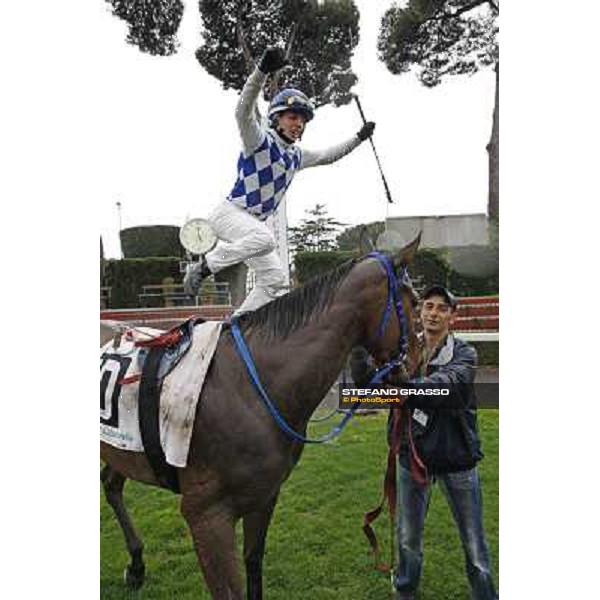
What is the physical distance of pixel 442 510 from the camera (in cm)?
308

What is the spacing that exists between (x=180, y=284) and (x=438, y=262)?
139cm

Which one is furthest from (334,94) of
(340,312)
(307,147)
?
(340,312)

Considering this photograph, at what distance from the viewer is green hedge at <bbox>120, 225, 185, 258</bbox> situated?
3.13 metres

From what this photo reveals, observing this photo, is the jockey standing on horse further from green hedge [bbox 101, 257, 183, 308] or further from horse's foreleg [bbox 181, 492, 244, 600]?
horse's foreleg [bbox 181, 492, 244, 600]

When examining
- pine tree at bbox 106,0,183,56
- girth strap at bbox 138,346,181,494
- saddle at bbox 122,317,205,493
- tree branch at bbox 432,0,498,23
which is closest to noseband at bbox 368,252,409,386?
saddle at bbox 122,317,205,493

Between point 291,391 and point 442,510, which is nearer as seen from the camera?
point 291,391

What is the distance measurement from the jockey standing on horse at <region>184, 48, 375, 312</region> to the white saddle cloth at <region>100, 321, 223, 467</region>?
1.03ft

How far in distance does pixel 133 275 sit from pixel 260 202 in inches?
34.7

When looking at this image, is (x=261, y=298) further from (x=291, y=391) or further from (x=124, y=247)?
(x=124, y=247)

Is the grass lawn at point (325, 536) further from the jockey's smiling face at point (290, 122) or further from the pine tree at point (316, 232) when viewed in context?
the jockey's smiling face at point (290, 122)

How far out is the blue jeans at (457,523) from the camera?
9.21ft

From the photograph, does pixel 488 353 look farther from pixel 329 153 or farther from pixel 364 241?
pixel 329 153

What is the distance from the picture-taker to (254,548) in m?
2.84

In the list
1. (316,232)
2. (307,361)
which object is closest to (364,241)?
(316,232)
